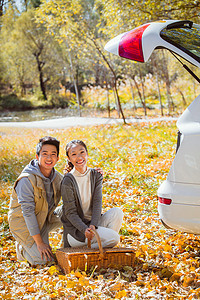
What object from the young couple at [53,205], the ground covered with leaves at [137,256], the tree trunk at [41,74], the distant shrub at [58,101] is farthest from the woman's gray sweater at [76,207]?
the tree trunk at [41,74]

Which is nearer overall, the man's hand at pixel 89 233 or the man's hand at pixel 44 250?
the man's hand at pixel 89 233

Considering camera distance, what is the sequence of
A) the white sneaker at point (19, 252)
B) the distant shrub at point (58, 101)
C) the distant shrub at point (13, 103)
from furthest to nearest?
the distant shrub at point (58, 101) < the distant shrub at point (13, 103) < the white sneaker at point (19, 252)

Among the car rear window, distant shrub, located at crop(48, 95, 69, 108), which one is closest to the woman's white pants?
the car rear window

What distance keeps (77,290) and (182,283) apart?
0.84m

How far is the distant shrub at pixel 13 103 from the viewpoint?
84.5 ft

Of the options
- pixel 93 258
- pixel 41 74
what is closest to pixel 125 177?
pixel 93 258

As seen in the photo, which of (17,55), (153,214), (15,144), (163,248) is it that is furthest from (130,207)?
(17,55)

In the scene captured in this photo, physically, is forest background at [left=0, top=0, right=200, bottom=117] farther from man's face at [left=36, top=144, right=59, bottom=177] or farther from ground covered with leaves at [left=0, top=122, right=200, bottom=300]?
man's face at [left=36, top=144, right=59, bottom=177]

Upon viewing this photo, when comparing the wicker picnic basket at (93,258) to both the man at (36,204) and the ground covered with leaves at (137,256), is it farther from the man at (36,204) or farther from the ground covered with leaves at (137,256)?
the man at (36,204)

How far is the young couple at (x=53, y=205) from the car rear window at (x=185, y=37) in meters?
1.30

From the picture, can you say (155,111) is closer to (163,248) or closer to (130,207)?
(130,207)

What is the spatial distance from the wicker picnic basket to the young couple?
0.24m

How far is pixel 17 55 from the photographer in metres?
26.1

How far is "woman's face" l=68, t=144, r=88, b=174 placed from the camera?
353cm
